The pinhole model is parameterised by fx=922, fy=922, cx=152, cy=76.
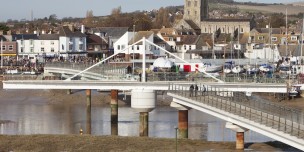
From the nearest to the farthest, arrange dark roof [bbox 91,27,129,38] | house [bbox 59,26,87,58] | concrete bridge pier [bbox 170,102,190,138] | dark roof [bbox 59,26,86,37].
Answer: concrete bridge pier [bbox 170,102,190,138]
house [bbox 59,26,87,58]
dark roof [bbox 59,26,86,37]
dark roof [bbox 91,27,129,38]

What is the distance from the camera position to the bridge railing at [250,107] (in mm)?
47594

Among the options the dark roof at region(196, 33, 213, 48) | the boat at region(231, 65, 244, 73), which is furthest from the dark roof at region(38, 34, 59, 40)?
the boat at region(231, 65, 244, 73)

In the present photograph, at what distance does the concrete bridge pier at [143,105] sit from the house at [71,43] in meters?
77.7

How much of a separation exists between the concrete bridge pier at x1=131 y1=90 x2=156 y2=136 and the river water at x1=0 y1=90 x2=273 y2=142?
1382mm

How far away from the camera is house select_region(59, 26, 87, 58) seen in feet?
456

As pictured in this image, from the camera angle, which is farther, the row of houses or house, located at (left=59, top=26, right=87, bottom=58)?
house, located at (left=59, top=26, right=87, bottom=58)

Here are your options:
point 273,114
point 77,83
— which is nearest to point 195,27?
point 77,83

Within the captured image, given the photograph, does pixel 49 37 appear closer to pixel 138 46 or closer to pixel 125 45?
pixel 125 45

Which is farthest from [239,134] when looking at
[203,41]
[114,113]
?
[203,41]

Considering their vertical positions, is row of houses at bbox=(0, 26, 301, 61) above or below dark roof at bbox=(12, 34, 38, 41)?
below

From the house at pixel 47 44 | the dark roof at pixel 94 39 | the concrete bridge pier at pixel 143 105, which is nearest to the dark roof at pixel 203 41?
the dark roof at pixel 94 39

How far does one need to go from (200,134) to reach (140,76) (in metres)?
6.11

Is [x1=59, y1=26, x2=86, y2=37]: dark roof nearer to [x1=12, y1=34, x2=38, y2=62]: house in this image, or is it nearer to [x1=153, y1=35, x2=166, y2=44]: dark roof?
[x1=12, y1=34, x2=38, y2=62]: house

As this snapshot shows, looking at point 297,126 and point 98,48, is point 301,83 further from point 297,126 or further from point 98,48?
point 98,48
